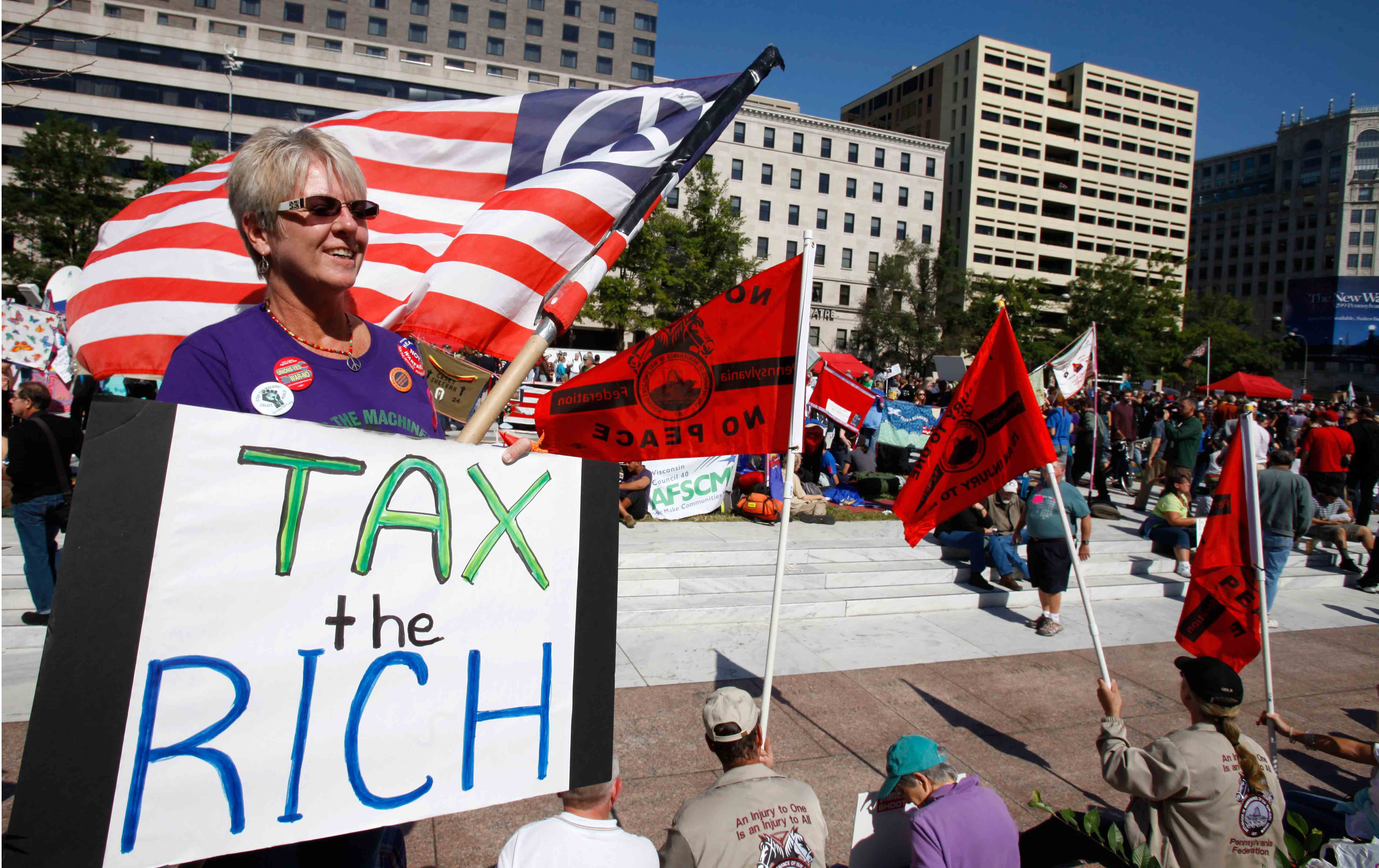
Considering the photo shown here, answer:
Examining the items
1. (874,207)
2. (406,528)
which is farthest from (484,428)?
(874,207)

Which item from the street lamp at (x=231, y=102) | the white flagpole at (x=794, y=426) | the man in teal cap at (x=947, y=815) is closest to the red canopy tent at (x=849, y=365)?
the white flagpole at (x=794, y=426)

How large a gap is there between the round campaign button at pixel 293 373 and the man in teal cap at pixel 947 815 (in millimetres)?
2544

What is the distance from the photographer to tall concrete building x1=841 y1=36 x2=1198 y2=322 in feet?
264

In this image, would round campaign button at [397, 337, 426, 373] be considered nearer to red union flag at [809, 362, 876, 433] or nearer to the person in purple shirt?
the person in purple shirt

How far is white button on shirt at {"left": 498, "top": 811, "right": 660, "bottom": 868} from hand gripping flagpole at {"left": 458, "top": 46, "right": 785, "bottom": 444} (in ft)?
3.46

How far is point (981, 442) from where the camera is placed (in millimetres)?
4680

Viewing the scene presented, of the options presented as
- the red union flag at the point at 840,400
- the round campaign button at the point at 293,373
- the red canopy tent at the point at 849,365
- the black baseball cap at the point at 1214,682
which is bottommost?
the black baseball cap at the point at 1214,682

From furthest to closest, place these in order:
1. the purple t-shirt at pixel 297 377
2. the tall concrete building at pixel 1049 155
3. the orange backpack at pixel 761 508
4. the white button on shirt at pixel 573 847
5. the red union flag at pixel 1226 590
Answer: the tall concrete building at pixel 1049 155 → the orange backpack at pixel 761 508 → the red union flag at pixel 1226 590 → the white button on shirt at pixel 573 847 → the purple t-shirt at pixel 297 377

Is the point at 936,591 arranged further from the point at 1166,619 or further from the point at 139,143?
the point at 139,143

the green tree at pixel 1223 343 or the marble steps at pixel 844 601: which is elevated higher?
the green tree at pixel 1223 343

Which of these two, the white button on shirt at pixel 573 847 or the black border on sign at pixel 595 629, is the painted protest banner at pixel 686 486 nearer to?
the white button on shirt at pixel 573 847

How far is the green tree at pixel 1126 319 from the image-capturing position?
51688 mm

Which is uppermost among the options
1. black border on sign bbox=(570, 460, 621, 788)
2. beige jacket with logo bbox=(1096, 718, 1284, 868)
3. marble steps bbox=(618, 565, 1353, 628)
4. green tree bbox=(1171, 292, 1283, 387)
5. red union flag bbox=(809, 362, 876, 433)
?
green tree bbox=(1171, 292, 1283, 387)

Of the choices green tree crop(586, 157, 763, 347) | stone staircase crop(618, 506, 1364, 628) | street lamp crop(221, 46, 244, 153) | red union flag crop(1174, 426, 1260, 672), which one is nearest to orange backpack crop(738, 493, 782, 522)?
stone staircase crop(618, 506, 1364, 628)
